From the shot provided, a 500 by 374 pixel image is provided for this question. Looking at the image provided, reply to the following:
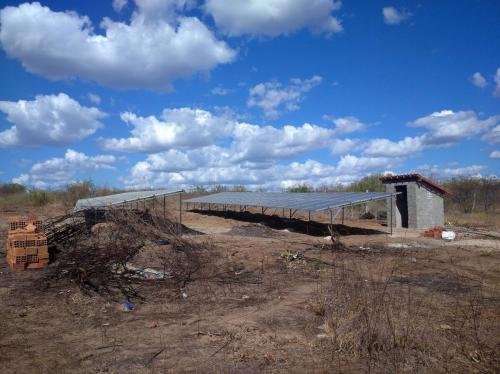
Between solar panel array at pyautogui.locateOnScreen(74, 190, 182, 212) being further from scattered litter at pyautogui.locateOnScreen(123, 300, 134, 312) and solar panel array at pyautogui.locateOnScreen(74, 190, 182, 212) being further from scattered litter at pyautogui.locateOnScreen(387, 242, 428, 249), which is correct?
scattered litter at pyautogui.locateOnScreen(387, 242, 428, 249)

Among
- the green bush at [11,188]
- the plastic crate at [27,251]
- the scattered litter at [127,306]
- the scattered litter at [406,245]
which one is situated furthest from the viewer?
the green bush at [11,188]

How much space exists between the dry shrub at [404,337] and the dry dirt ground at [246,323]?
20 millimetres

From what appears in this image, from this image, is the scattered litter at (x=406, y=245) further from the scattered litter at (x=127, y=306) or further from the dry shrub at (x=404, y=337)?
the scattered litter at (x=127, y=306)

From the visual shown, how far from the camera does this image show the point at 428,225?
864 inches

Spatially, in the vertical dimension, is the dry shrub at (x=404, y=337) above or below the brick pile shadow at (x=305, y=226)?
below

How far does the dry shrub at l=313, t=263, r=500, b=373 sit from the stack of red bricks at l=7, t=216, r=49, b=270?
24.3 ft

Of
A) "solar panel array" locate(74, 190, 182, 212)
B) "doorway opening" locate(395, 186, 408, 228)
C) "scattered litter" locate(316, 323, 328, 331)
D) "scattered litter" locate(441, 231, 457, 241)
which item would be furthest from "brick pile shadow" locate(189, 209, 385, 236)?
"scattered litter" locate(316, 323, 328, 331)

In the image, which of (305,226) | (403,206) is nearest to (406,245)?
(305,226)

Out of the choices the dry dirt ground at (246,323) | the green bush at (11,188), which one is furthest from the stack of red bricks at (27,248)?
the green bush at (11,188)

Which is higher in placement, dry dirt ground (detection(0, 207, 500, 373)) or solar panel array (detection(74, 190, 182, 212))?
solar panel array (detection(74, 190, 182, 212))

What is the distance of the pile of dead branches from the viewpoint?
9484 mm

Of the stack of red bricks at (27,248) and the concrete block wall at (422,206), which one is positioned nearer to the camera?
the stack of red bricks at (27,248)

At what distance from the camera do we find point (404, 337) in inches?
228

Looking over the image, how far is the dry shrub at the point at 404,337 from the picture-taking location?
529 cm
